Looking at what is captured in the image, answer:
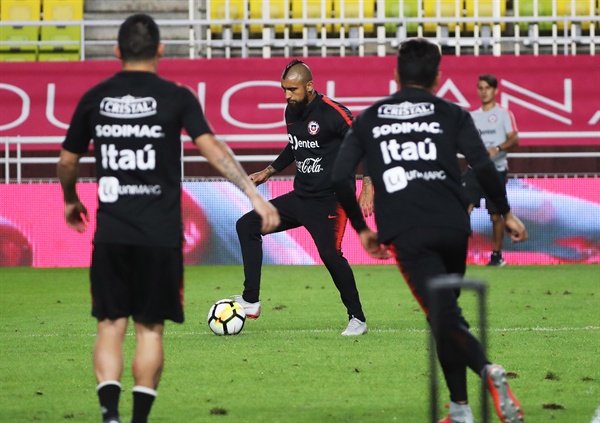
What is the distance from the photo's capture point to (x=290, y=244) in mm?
16641

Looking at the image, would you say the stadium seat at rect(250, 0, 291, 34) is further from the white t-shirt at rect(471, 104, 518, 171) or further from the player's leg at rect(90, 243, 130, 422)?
the player's leg at rect(90, 243, 130, 422)

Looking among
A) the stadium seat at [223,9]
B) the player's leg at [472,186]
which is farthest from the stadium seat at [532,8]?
the player's leg at [472,186]

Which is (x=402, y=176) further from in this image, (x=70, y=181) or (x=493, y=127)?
(x=493, y=127)

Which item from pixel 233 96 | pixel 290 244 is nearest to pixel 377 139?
pixel 290 244

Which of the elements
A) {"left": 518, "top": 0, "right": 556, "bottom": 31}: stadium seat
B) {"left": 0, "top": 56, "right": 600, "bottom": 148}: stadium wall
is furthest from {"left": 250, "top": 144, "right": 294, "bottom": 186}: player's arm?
{"left": 518, "top": 0, "right": 556, "bottom": 31}: stadium seat

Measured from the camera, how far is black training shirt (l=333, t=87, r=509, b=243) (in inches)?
215

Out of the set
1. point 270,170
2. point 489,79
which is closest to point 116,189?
point 270,170

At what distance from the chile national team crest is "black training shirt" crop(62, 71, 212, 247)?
13.9 feet

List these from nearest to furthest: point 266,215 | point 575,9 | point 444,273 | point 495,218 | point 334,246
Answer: point 266,215 < point 444,273 < point 334,246 < point 495,218 < point 575,9

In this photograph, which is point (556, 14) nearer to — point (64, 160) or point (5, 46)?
point (5, 46)

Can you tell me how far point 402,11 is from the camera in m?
21.7

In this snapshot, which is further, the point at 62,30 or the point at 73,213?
the point at 62,30

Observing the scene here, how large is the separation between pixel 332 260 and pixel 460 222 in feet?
12.8

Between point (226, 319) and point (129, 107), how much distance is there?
4.43m
